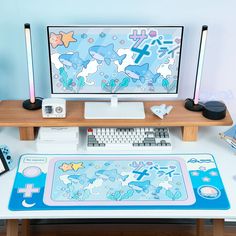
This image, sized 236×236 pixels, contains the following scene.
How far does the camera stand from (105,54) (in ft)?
6.32

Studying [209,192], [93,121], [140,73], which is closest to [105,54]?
[140,73]

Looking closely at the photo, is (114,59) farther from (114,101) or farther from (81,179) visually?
(81,179)

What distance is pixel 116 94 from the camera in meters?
2.02

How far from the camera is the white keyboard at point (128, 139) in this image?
1.96 metres

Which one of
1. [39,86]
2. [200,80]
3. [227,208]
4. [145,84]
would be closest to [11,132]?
[39,86]

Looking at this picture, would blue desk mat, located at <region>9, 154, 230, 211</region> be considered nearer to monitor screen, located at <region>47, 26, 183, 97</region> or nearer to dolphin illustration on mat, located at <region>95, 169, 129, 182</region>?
dolphin illustration on mat, located at <region>95, 169, 129, 182</region>

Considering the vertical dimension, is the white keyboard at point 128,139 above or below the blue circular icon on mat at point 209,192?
above

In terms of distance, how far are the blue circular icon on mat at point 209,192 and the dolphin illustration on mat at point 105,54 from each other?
64cm

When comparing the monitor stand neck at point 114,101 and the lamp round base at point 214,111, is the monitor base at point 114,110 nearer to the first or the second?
the monitor stand neck at point 114,101

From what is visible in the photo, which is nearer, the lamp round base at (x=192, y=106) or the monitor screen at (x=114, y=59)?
the monitor screen at (x=114, y=59)

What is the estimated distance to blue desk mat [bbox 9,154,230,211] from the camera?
5.46ft

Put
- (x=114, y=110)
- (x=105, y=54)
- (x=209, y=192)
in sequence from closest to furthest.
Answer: (x=209, y=192)
(x=105, y=54)
(x=114, y=110)

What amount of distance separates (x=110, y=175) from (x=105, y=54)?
521mm

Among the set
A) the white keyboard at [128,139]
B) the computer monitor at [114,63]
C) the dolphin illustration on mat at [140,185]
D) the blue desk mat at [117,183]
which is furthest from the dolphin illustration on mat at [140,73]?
the dolphin illustration on mat at [140,185]
